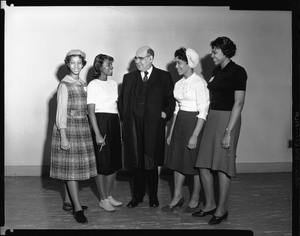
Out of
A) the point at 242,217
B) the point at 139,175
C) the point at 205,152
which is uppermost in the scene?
the point at 205,152

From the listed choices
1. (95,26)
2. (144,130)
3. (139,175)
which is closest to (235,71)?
(144,130)

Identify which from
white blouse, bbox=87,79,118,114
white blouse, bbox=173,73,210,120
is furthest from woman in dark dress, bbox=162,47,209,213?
white blouse, bbox=87,79,118,114

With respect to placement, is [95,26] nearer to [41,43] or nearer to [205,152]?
[41,43]

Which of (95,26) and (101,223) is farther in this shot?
(95,26)

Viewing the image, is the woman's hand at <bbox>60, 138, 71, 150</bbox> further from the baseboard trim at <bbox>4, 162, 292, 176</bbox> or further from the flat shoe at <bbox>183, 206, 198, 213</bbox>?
the baseboard trim at <bbox>4, 162, 292, 176</bbox>

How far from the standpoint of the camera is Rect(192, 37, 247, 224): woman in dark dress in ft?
15.6

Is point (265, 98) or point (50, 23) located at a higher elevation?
point (50, 23)

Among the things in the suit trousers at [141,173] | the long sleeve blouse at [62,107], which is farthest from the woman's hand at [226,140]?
the long sleeve blouse at [62,107]

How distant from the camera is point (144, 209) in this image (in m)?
5.47

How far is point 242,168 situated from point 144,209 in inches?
104

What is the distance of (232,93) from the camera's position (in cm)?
482

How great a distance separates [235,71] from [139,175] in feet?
5.82

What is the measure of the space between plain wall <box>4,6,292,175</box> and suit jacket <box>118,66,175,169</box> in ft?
6.17
